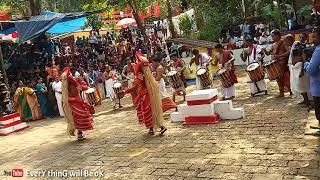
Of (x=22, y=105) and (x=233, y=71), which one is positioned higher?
(x=233, y=71)

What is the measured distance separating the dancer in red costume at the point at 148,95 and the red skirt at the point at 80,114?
1.39 m

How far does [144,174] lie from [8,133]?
6952mm

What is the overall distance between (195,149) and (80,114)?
2.99 metres

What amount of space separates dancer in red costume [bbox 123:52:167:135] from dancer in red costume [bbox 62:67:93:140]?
1.39m

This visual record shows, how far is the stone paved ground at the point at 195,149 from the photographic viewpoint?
5457 mm

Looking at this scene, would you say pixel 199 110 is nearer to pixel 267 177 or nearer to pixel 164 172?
pixel 164 172

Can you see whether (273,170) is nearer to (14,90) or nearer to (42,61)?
(14,90)

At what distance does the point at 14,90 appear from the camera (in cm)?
1475

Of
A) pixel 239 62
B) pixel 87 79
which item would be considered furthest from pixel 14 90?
pixel 239 62

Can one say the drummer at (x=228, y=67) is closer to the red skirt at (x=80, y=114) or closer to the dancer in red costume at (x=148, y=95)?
the dancer in red costume at (x=148, y=95)

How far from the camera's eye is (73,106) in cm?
852

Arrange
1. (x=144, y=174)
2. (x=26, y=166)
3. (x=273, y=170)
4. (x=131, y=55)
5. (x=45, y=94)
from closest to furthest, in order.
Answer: (x=273, y=170), (x=144, y=174), (x=26, y=166), (x=45, y=94), (x=131, y=55)

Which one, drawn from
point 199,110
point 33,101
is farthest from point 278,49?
point 33,101

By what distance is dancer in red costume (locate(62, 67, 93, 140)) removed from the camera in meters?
8.45
